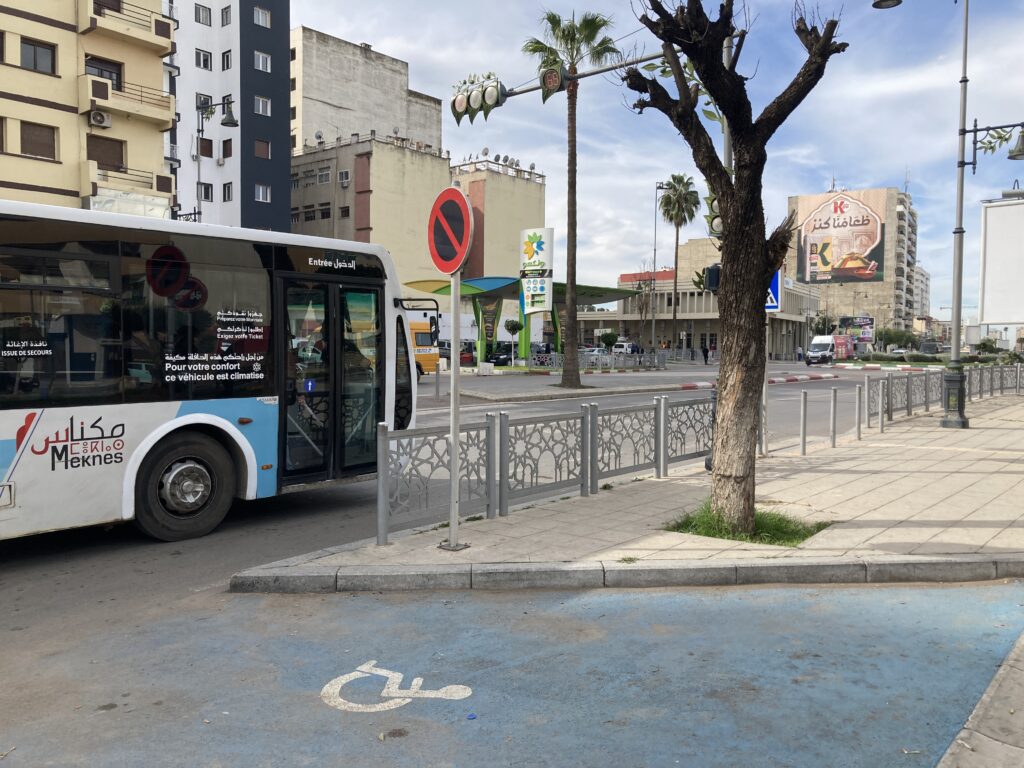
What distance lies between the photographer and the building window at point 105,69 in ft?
104

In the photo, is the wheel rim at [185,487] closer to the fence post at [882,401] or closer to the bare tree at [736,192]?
the bare tree at [736,192]

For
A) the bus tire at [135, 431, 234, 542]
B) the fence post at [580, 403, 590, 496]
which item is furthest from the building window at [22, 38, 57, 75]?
the fence post at [580, 403, 590, 496]

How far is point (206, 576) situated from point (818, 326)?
123m

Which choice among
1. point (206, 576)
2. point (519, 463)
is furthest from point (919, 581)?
point (206, 576)

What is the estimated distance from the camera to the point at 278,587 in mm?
5652

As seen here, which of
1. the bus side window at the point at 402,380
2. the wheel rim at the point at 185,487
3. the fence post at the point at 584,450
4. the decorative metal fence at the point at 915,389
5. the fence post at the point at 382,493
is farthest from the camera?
the decorative metal fence at the point at 915,389

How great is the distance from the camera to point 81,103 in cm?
3061

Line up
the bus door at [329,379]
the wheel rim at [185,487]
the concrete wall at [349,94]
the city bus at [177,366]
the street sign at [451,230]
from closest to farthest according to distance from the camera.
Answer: the street sign at [451,230] < the city bus at [177,366] < the wheel rim at [185,487] < the bus door at [329,379] < the concrete wall at [349,94]

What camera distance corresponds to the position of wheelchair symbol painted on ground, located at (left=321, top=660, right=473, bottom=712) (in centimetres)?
383

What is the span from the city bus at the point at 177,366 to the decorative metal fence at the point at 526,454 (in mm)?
1728

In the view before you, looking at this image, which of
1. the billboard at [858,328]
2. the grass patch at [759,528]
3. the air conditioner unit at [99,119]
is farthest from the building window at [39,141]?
the billboard at [858,328]

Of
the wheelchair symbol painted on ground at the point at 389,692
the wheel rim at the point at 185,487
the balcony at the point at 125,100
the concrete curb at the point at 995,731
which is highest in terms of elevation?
the balcony at the point at 125,100

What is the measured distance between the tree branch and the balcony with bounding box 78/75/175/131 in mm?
30915

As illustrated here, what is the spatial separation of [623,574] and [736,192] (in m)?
3.31
